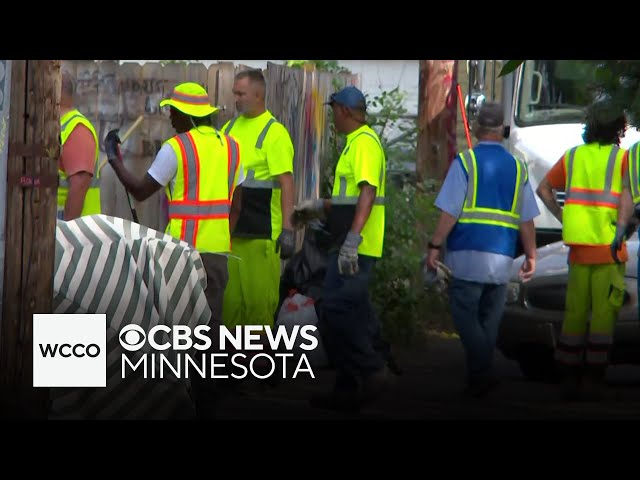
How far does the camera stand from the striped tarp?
704cm

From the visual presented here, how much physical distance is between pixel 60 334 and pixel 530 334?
7.97 feet

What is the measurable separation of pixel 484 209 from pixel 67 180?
2093mm

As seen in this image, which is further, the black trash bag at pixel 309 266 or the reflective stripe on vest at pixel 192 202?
the black trash bag at pixel 309 266

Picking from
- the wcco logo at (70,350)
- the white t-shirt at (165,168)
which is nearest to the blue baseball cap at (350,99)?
the white t-shirt at (165,168)

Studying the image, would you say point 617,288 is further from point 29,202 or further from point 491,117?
point 29,202

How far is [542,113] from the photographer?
1006 centimetres

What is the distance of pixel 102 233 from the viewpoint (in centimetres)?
703

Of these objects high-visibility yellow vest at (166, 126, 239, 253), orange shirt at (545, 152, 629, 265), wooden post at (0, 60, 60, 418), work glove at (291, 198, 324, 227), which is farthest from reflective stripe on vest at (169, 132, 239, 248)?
orange shirt at (545, 152, 629, 265)

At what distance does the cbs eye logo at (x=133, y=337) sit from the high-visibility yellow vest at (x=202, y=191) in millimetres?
808

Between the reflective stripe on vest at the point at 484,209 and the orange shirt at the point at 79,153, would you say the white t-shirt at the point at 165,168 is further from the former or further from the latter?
the reflective stripe on vest at the point at 484,209

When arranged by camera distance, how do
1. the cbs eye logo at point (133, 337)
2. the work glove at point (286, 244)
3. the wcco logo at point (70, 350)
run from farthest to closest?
the work glove at point (286, 244)
the cbs eye logo at point (133, 337)
the wcco logo at point (70, 350)

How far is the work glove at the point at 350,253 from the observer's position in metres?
8.09

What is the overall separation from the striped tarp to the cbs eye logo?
0.09 ft
